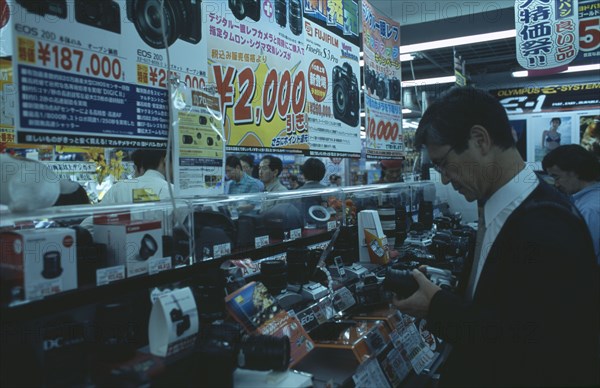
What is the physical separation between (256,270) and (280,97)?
Answer: 1393 mm

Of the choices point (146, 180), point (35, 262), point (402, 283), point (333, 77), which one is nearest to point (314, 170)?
point (333, 77)

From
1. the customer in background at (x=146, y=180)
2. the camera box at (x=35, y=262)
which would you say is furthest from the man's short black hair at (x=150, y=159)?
the camera box at (x=35, y=262)

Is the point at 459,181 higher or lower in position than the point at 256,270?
higher

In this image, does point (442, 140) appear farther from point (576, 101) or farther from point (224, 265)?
point (576, 101)

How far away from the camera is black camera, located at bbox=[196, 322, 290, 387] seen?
129 centimetres

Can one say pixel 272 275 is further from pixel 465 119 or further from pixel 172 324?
pixel 465 119

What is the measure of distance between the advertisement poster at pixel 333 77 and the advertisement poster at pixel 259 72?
13 centimetres

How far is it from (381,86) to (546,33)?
2353 millimetres

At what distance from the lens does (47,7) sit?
5.12 ft

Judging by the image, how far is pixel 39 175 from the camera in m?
1.47

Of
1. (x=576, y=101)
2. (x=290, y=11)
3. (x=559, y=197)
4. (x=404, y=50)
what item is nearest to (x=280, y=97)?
(x=290, y=11)

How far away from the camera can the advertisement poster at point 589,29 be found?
513 centimetres

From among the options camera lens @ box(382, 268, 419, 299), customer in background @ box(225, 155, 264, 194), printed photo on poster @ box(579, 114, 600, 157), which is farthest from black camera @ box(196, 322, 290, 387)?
printed photo on poster @ box(579, 114, 600, 157)

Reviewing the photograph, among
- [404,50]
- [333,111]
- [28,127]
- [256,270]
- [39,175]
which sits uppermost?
[404,50]
